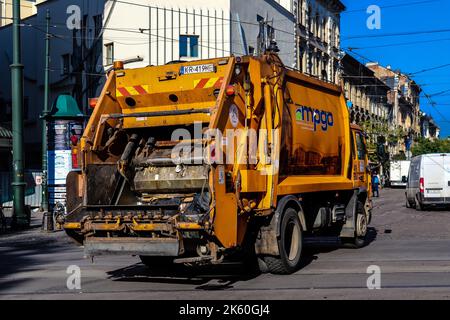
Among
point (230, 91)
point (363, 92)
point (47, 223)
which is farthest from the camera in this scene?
point (363, 92)

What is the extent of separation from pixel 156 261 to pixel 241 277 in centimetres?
169

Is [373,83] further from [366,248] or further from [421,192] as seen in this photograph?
[366,248]

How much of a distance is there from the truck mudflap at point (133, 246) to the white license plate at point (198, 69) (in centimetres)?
269

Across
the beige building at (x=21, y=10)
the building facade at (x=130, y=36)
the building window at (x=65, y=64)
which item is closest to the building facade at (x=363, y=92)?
the building facade at (x=130, y=36)

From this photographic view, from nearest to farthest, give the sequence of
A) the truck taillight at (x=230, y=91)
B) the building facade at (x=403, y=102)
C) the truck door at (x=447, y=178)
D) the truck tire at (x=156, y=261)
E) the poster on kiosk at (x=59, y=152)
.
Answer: the truck taillight at (x=230, y=91) < the truck tire at (x=156, y=261) < the poster on kiosk at (x=59, y=152) < the truck door at (x=447, y=178) < the building facade at (x=403, y=102)

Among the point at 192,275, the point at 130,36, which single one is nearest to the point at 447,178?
the point at 130,36

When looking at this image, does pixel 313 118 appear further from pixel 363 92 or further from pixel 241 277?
pixel 363 92

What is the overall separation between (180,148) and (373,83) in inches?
2270

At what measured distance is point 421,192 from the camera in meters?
24.0

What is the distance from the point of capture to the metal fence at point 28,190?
26.2 meters

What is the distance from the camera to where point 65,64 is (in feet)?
110

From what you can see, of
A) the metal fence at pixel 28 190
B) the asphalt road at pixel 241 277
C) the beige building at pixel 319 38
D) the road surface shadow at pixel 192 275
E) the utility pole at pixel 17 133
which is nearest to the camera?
the asphalt road at pixel 241 277

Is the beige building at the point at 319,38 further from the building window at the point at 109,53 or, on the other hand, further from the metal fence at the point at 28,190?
the metal fence at the point at 28,190

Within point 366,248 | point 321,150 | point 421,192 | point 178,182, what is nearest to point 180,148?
point 178,182
